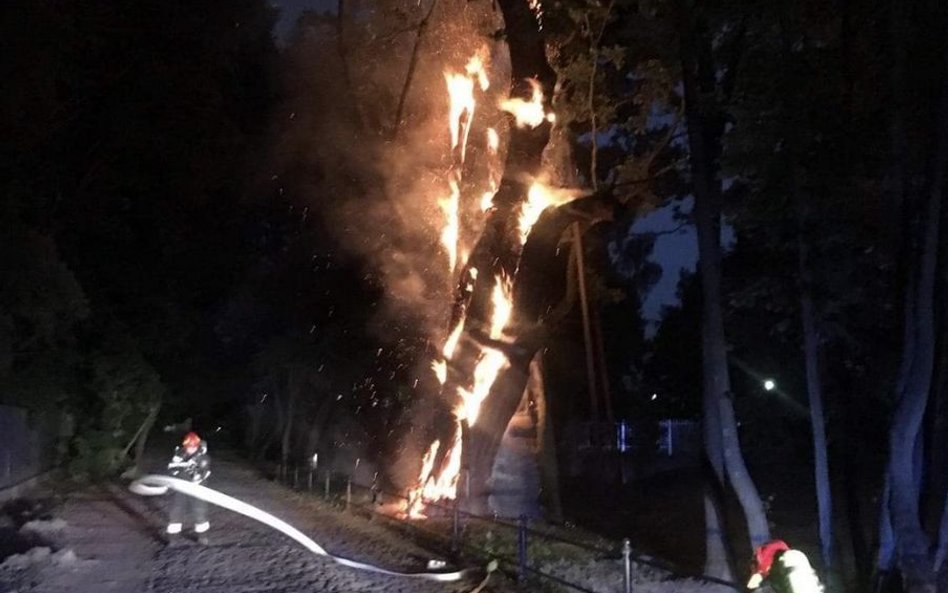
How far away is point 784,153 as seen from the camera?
49.2ft

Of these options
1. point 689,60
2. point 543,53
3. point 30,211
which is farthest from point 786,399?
point 30,211

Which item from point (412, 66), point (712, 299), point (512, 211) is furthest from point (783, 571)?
point (412, 66)

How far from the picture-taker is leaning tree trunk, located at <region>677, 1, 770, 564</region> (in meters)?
15.0

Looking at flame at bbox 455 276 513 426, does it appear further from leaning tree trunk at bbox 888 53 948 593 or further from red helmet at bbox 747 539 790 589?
red helmet at bbox 747 539 790 589

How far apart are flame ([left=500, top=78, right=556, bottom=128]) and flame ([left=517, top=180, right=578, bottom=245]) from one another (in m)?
1.13

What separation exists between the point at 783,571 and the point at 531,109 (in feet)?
42.1

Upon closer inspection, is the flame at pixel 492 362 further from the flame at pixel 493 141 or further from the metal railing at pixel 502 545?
the flame at pixel 493 141

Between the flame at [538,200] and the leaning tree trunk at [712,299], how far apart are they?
4666mm

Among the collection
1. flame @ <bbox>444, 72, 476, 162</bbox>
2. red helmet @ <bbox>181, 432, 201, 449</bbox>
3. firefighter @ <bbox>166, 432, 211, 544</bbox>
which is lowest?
firefighter @ <bbox>166, 432, 211, 544</bbox>

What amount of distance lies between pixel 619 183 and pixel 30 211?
13.0 metres

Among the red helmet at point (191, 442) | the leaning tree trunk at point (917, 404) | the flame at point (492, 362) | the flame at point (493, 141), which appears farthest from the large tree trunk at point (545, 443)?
the leaning tree trunk at point (917, 404)

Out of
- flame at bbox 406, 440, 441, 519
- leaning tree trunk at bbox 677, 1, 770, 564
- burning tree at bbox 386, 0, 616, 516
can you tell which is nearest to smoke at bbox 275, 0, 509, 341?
burning tree at bbox 386, 0, 616, 516

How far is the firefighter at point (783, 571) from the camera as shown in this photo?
25.5ft

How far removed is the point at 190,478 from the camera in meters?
15.6
